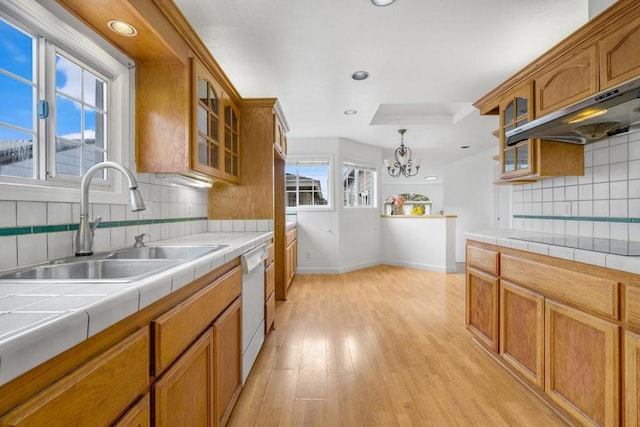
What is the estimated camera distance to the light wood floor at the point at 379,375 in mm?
1622

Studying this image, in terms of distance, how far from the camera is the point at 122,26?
4.75 ft

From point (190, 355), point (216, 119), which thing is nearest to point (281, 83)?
point (216, 119)

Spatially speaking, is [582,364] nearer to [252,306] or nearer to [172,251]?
[252,306]

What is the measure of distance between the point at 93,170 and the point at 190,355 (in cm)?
86

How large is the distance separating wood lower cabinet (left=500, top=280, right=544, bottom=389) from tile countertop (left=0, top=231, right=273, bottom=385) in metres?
1.86

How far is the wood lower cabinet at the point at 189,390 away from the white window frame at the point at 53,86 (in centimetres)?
83

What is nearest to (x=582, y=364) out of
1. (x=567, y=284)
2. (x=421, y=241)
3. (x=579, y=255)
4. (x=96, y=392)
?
(x=567, y=284)

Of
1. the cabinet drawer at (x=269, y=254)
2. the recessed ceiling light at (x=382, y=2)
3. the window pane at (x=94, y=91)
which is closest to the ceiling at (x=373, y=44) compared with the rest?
the recessed ceiling light at (x=382, y=2)

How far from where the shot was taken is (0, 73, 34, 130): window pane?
113 cm

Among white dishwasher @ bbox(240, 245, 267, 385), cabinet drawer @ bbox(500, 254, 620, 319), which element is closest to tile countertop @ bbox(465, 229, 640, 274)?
cabinet drawer @ bbox(500, 254, 620, 319)

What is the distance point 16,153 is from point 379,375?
86.1 inches

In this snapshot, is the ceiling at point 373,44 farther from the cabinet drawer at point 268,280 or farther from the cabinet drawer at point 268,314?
the cabinet drawer at point 268,314

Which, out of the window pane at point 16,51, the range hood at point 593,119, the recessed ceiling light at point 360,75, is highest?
the recessed ceiling light at point 360,75

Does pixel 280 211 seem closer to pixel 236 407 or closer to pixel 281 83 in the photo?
pixel 281 83
